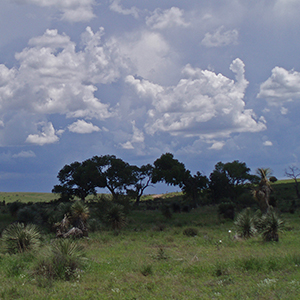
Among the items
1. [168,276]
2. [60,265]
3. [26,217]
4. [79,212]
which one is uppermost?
[79,212]

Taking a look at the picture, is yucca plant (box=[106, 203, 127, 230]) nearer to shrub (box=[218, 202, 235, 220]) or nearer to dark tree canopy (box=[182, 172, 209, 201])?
shrub (box=[218, 202, 235, 220])

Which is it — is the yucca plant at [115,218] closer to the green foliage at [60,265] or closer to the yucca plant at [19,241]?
the yucca plant at [19,241]

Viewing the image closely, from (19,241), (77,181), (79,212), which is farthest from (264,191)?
(77,181)

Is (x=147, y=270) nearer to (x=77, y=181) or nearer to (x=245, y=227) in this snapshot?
(x=245, y=227)

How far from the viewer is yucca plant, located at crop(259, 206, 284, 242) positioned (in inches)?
575

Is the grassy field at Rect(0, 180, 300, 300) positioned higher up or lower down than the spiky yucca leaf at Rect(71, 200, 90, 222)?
lower down

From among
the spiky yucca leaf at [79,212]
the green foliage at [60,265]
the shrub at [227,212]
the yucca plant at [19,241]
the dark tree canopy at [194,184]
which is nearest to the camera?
the green foliage at [60,265]

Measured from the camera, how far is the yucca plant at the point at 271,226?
47.9ft

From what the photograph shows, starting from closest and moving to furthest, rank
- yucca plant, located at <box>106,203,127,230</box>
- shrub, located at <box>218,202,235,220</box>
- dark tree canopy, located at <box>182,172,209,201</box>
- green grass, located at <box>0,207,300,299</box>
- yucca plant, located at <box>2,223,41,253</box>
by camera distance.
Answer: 1. green grass, located at <box>0,207,300,299</box>
2. yucca plant, located at <box>2,223,41,253</box>
3. yucca plant, located at <box>106,203,127,230</box>
4. shrub, located at <box>218,202,235,220</box>
5. dark tree canopy, located at <box>182,172,209,201</box>

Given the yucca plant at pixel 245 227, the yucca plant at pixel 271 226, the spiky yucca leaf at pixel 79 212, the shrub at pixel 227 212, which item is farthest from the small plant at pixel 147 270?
the shrub at pixel 227 212

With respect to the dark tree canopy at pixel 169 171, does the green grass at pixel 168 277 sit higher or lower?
lower

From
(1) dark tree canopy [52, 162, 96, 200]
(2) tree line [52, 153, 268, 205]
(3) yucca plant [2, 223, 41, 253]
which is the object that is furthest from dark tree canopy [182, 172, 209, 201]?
(3) yucca plant [2, 223, 41, 253]

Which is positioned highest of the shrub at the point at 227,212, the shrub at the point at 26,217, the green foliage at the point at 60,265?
the shrub at the point at 26,217

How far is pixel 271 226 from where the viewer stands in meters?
14.7
